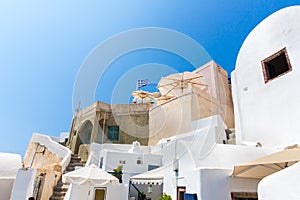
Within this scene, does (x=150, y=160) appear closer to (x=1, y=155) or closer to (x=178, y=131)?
(x=178, y=131)

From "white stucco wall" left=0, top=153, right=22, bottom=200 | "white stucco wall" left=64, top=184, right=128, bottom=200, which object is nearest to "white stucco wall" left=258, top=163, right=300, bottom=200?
"white stucco wall" left=64, top=184, right=128, bottom=200

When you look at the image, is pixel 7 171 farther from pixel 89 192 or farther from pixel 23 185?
pixel 89 192

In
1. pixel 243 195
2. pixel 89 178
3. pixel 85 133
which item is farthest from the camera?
pixel 85 133

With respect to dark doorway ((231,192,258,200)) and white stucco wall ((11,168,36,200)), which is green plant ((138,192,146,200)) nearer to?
white stucco wall ((11,168,36,200))

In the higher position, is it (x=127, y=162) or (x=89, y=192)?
(x=127, y=162)

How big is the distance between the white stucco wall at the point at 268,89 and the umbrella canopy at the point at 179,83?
7032 mm

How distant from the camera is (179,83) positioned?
1753cm

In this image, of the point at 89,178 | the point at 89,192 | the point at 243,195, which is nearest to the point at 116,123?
the point at 89,192

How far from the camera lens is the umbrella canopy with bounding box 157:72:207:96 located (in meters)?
17.3

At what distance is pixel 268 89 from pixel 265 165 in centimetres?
416

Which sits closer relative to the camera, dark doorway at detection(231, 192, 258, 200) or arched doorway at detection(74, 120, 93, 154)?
dark doorway at detection(231, 192, 258, 200)

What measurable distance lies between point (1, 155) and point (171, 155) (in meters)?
8.15

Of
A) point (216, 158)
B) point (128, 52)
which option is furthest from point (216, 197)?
point (128, 52)

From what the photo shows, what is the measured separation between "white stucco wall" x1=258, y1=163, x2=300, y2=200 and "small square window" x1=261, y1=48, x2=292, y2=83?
5.85 metres
